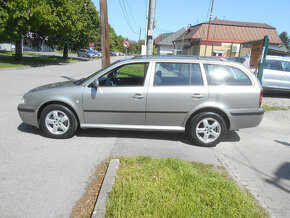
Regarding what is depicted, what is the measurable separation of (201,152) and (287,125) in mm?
3710

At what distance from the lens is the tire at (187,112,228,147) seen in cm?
451

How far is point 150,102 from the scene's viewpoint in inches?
174

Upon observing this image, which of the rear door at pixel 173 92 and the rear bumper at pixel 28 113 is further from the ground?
the rear door at pixel 173 92

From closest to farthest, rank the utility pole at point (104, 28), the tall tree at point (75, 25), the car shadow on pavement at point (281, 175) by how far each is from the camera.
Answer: the car shadow on pavement at point (281, 175) → the utility pole at point (104, 28) → the tall tree at point (75, 25)

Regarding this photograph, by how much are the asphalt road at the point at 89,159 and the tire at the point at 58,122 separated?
155mm

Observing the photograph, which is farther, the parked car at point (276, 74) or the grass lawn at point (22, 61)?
the grass lawn at point (22, 61)

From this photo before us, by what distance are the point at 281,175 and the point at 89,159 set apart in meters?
3.08

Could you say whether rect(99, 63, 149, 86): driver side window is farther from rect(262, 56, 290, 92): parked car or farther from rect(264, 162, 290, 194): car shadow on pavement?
rect(262, 56, 290, 92): parked car

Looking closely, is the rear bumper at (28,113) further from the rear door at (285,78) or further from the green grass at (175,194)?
the rear door at (285,78)

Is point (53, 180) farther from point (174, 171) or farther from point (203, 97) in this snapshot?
point (203, 97)

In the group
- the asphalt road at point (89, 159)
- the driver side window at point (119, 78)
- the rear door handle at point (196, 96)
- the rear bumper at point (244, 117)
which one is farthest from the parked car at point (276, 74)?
the driver side window at point (119, 78)

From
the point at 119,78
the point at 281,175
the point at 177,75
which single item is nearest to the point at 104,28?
the point at 119,78

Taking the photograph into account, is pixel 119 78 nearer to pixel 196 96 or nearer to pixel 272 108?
pixel 196 96

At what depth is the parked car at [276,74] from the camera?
988 cm
